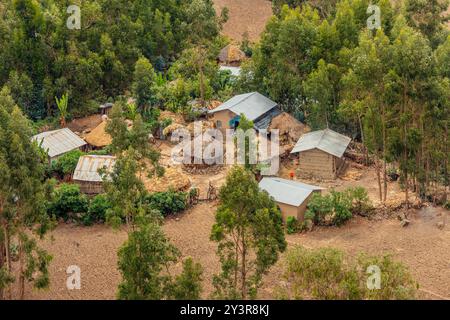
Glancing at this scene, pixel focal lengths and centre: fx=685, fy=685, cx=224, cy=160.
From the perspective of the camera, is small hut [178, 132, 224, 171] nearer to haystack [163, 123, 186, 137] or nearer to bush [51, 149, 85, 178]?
haystack [163, 123, 186, 137]

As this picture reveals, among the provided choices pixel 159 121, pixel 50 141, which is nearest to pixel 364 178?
pixel 159 121

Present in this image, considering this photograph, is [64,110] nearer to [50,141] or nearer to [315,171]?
[50,141]

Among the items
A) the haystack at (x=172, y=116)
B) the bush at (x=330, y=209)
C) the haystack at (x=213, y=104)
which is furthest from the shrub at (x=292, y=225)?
the haystack at (x=213, y=104)

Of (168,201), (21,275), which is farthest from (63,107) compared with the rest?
(21,275)

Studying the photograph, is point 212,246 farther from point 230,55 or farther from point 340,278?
point 230,55

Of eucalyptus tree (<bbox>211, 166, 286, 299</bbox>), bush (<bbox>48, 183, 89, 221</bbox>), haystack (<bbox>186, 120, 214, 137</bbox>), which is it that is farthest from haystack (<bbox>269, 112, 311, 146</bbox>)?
eucalyptus tree (<bbox>211, 166, 286, 299</bbox>)

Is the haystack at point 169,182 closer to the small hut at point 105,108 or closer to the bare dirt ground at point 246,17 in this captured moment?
the small hut at point 105,108
